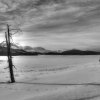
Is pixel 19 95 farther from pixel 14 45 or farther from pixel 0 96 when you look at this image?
pixel 14 45

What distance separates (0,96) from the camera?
A: 1376cm

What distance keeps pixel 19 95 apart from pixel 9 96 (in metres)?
0.87

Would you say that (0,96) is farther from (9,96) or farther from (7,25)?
(7,25)

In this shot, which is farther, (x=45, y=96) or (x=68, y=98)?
(x=45, y=96)

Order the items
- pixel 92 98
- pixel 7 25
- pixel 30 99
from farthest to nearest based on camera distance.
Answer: pixel 7 25 < pixel 30 99 < pixel 92 98

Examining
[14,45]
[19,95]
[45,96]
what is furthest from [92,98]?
[14,45]

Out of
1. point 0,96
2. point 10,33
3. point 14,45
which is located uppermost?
point 10,33

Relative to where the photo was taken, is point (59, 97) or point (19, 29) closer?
point (59, 97)

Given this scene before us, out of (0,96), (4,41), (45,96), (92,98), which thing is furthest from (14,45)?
(92,98)

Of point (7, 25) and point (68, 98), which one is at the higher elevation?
point (7, 25)

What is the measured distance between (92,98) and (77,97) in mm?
1236

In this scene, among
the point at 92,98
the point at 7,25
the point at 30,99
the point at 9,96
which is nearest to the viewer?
the point at 92,98

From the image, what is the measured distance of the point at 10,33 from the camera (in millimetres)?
20516

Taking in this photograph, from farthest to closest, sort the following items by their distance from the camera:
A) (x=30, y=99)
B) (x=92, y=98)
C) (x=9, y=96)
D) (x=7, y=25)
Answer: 1. (x=7, y=25)
2. (x=9, y=96)
3. (x=30, y=99)
4. (x=92, y=98)
